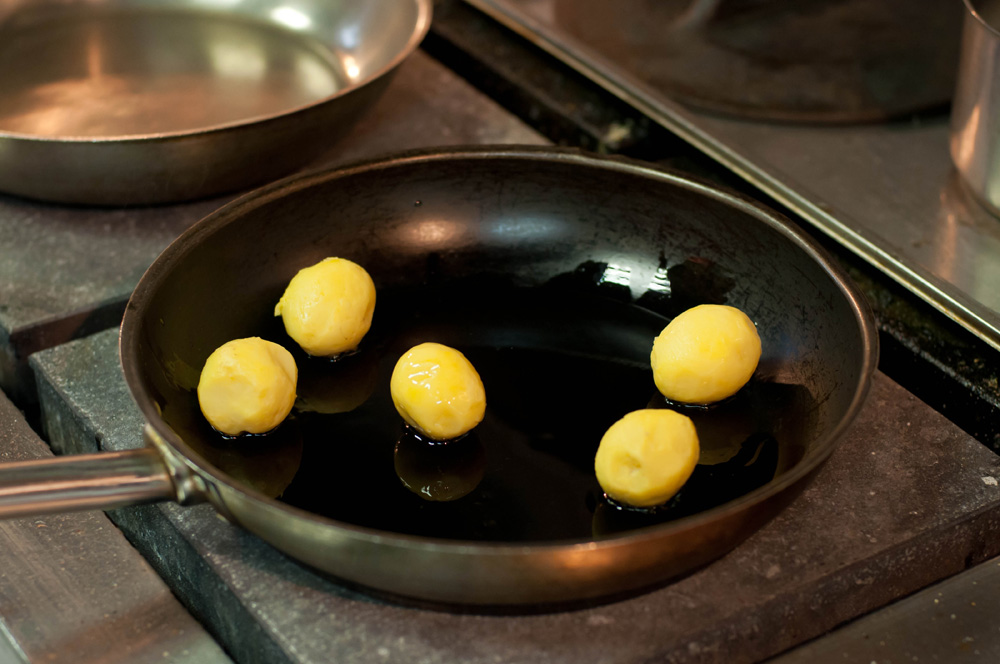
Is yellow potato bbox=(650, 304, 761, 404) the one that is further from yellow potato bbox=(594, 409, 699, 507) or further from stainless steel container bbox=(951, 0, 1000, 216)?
stainless steel container bbox=(951, 0, 1000, 216)

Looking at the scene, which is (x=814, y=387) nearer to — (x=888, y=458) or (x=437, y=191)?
(x=888, y=458)

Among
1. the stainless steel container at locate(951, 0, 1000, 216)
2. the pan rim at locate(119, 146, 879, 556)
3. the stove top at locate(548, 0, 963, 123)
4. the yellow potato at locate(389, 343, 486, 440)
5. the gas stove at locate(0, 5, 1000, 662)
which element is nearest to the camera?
the pan rim at locate(119, 146, 879, 556)

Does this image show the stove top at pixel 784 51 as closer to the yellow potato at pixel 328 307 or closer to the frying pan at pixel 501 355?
the frying pan at pixel 501 355

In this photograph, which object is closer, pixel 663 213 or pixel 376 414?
pixel 376 414

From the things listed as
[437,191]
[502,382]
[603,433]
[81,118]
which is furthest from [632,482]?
[81,118]

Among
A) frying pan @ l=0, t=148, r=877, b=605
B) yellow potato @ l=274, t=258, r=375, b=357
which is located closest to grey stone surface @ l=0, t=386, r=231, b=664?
frying pan @ l=0, t=148, r=877, b=605

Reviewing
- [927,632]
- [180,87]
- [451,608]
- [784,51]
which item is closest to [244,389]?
[451,608]
